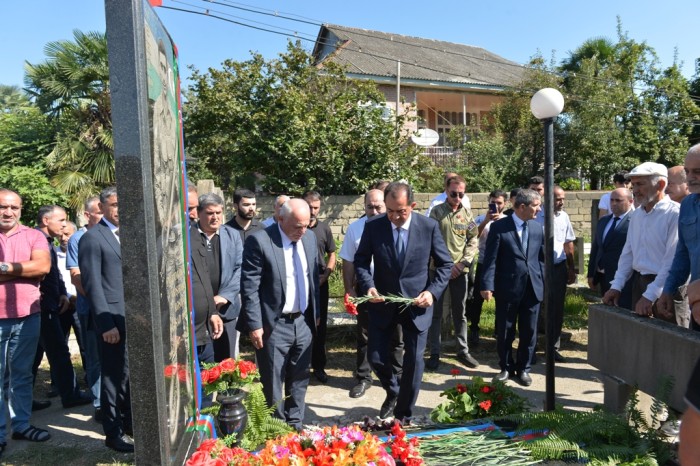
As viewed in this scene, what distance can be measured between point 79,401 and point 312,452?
4.18 m

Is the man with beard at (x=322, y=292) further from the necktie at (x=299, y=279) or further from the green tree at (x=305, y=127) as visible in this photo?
the green tree at (x=305, y=127)

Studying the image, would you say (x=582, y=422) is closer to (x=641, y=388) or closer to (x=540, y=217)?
(x=641, y=388)

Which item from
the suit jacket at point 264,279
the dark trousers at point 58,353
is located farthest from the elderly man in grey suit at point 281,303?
the dark trousers at point 58,353

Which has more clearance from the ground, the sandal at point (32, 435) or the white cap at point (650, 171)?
the white cap at point (650, 171)

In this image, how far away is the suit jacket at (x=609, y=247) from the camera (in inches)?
229

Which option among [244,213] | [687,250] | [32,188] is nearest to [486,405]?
[687,250]

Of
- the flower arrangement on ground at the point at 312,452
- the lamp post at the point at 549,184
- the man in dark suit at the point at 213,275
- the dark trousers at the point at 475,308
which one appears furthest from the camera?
the dark trousers at the point at 475,308

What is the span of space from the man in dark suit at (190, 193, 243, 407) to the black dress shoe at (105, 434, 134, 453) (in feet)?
2.34

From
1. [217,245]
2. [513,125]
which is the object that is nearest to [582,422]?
[217,245]

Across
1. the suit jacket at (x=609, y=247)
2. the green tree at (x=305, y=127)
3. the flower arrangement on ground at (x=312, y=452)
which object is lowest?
the flower arrangement on ground at (x=312, y=452)

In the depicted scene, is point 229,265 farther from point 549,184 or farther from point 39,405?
point 549,184

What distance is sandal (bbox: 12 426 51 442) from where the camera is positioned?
4.53 metres

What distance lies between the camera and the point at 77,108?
13.0 m

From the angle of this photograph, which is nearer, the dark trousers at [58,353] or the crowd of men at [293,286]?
the crowd of men at [293,286]
